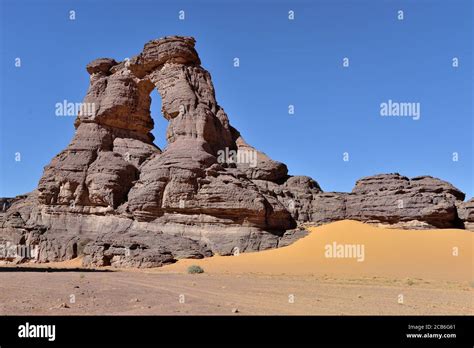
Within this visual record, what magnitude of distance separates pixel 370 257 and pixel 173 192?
14.9 m

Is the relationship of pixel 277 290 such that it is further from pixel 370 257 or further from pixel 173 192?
pixel 173 192

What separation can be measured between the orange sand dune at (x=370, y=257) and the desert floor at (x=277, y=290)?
6 centimetres

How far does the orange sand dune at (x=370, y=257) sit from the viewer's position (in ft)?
79.5

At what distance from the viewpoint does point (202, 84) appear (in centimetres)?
4038

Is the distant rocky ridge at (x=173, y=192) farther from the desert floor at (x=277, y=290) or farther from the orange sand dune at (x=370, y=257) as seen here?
the desert floor at (x=277, y=290)

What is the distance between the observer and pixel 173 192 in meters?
32.0

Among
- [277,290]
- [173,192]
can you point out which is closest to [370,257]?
[173,192]

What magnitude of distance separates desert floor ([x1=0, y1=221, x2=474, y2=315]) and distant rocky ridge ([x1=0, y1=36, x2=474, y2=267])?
348cm

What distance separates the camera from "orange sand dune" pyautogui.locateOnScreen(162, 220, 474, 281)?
24234 mm

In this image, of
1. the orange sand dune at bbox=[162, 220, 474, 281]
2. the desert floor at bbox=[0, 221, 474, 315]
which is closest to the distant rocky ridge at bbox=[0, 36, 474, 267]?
the orange sand dune at bbox=[162, 220, 474, 281]

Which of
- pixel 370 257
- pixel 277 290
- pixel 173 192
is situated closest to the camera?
pixel 277 290
